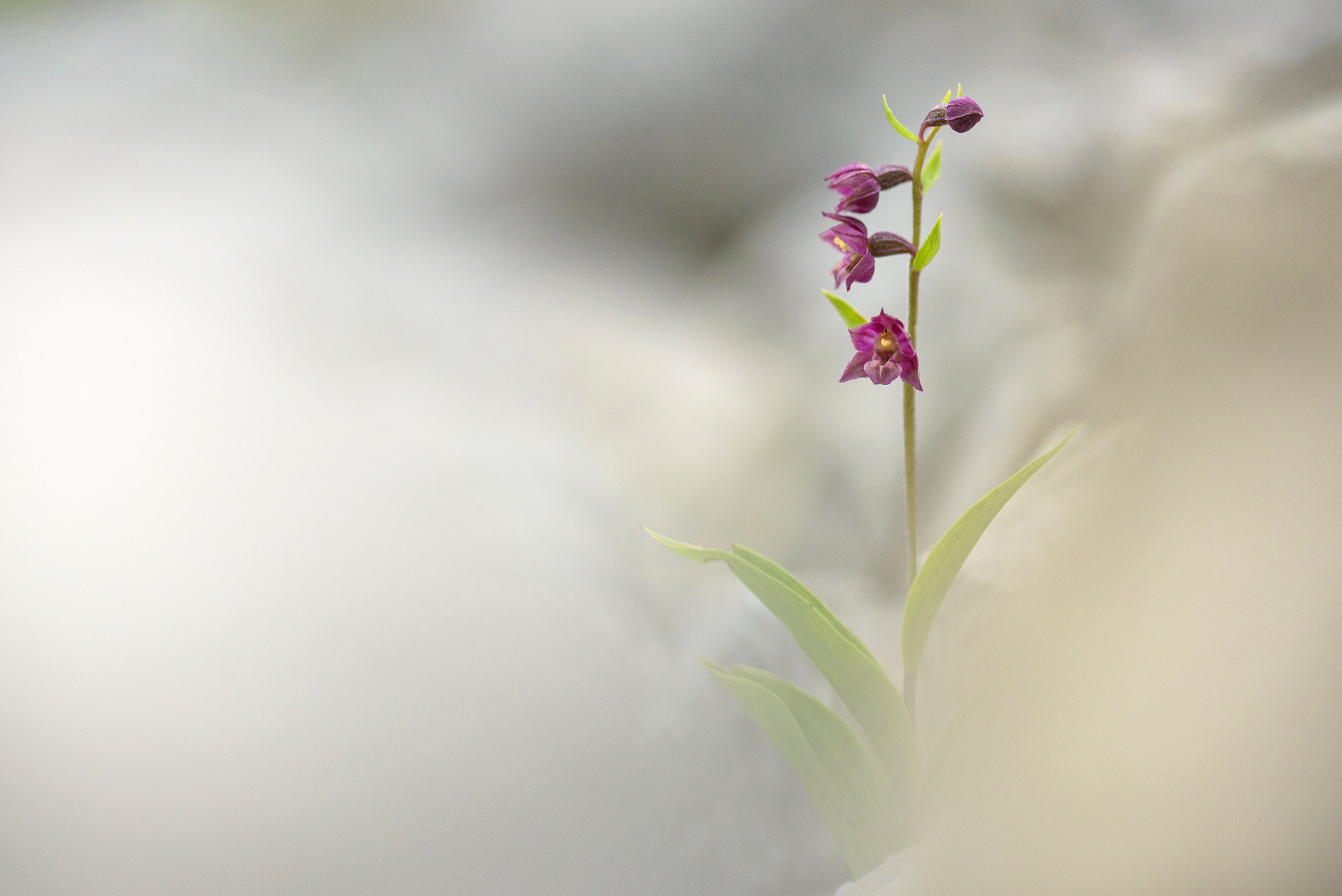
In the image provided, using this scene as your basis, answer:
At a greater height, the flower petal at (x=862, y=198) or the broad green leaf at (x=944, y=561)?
the flower petal at (x=862, y=198)

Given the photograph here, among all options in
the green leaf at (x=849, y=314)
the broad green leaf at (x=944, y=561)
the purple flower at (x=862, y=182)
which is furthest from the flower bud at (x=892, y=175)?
the broad green leaf at (x=944, y=561)

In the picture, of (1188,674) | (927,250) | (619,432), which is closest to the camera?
(1188,674)

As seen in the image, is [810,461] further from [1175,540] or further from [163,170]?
[163,170]

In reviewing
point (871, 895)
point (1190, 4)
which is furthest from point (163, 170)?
point (1190, 4)

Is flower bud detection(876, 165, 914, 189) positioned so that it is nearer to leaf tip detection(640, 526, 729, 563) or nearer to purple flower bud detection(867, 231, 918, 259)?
purple flower bud detection(867, 231, 918, 259)

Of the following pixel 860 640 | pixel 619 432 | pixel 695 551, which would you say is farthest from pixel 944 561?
pixel 619 432

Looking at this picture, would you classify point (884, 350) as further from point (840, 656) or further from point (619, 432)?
point (619, 432)

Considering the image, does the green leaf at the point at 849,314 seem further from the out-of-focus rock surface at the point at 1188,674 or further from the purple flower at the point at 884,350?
the out-of-focus rock surface at the point at 1188,674
